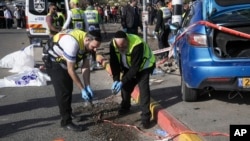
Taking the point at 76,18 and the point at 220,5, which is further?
the point at 76,18

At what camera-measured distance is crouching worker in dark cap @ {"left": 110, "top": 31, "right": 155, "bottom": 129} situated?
17.9 ft

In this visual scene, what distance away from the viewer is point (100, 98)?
7.55 meters

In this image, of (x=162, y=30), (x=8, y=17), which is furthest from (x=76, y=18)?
(x=8, y=17)

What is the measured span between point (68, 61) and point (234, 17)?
8.05 feet

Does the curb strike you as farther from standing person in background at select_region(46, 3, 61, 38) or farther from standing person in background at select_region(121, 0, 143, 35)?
standing person in background at select_region(121, 0, 143, 35)

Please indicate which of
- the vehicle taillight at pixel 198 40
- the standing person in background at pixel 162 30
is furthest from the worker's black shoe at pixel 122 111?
the standing person in background at pixel 162 30

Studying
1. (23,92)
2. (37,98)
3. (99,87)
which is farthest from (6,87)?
(99,87)

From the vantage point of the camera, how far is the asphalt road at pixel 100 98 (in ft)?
17.7

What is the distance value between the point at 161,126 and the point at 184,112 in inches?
23.2

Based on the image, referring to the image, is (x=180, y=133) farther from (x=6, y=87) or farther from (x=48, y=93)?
(x=6, y=87)

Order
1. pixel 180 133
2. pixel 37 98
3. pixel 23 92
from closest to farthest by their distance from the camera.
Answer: pixel 180 133 < pixel 37 98 < pixel 23 92

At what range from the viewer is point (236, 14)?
6023 millimetres

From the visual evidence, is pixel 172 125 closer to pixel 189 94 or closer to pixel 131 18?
pixel 189 94

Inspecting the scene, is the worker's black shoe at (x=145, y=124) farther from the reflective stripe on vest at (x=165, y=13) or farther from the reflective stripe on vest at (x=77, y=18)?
the reflective stripe on vest at (x=165, y=13)
